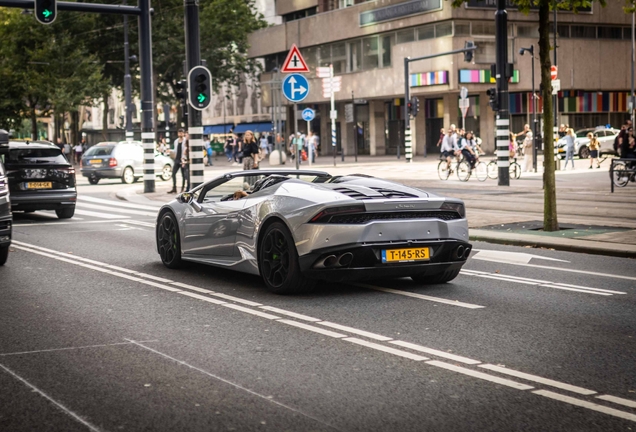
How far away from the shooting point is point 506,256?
12648mm

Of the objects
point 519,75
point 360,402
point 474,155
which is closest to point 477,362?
point 360,402

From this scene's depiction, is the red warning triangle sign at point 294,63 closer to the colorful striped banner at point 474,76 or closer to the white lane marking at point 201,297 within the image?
the white lane marking at point 201,297

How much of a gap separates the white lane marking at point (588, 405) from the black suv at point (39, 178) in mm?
16046

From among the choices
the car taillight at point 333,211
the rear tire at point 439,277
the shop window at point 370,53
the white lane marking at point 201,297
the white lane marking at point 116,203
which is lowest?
the white lane marking at point 201,297

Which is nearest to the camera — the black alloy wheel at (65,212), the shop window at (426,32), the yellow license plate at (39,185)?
the yellow license plate at (39,185)

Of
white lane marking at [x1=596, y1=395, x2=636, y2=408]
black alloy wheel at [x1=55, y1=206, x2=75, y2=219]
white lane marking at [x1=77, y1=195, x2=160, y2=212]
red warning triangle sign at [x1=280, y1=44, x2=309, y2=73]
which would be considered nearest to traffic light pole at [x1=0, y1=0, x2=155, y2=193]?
white lane marking at [x1=77, y1=195, x2=160, y2=212]

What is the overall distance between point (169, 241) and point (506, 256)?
406 centimetres

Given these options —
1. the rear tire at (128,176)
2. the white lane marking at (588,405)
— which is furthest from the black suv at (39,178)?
the rear tire at (128,176)

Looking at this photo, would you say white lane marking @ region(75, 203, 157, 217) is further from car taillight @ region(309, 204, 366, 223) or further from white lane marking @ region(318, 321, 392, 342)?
white lane marking @ region(318, 321, 392, 342)

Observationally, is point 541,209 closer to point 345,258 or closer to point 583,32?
point 345,258

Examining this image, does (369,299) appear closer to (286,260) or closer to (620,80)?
(286,260)

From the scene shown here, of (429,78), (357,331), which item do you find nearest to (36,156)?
(357,331)

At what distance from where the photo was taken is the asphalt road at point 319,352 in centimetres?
522

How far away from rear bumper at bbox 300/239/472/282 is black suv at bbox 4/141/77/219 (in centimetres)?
1244
